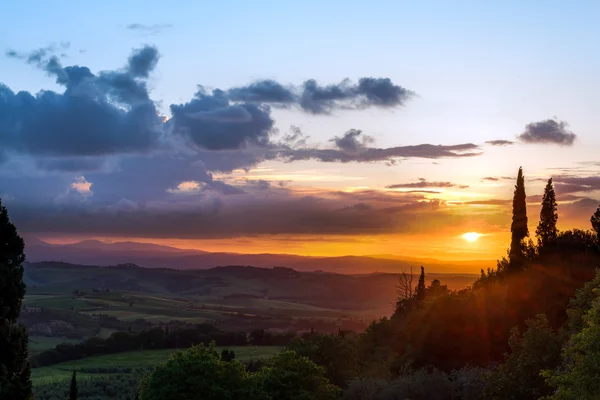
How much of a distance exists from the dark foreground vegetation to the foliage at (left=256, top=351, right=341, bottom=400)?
80mm

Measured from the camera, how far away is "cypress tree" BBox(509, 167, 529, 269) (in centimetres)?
8406

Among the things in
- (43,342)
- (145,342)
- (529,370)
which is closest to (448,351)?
(529,370)

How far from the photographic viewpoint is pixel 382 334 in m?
102

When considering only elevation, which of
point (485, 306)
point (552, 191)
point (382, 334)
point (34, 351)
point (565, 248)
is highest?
point (552, 191)

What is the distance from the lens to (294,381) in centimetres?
4900

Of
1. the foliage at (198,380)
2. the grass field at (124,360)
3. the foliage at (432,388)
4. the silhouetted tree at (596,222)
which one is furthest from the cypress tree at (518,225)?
the grass field at (124,360)

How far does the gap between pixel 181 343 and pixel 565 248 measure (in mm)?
114287

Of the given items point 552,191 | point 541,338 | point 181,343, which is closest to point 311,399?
point 541,338

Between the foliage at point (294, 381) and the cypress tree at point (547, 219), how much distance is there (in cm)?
4253

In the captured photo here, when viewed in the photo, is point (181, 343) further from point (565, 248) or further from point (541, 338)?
point (541, 338)

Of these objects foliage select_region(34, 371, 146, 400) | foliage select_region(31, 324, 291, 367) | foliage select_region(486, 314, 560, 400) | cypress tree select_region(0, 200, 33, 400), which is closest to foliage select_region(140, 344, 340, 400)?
cypress tree select_region(0, 200, 33, 400)

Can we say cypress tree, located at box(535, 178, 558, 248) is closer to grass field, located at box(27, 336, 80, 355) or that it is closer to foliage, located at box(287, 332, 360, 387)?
foliage, located at box(287, 332, 360, 387)

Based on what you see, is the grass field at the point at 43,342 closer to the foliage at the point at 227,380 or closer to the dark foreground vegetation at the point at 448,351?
the dark foreground vegetation at the point at 448,351

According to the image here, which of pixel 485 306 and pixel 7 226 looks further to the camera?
pixel 485 306
